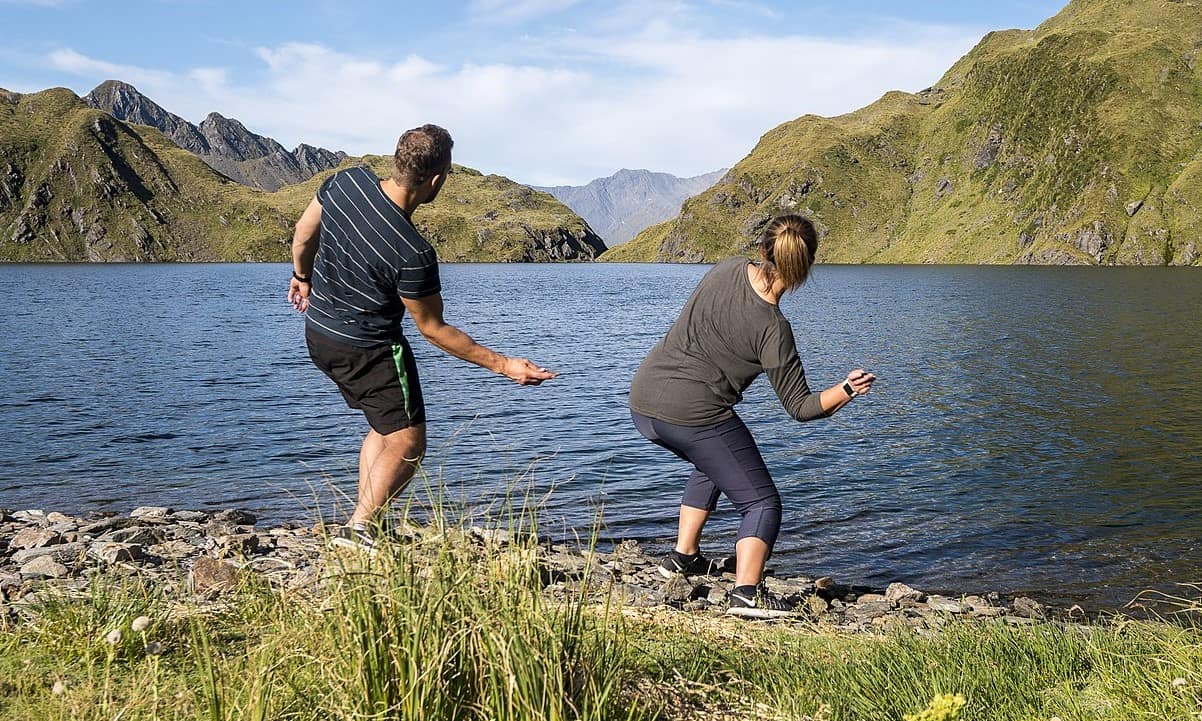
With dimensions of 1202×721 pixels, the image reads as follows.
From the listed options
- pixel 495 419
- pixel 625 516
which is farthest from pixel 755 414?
pixel 625 516

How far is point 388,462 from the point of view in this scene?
6.40 m

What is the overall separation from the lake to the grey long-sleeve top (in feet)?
4.15

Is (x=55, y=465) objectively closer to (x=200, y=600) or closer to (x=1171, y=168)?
(x=200, y=600)

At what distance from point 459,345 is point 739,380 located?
8.01 feet

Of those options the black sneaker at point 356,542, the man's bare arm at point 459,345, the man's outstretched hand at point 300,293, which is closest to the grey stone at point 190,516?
the man's outstretched hand at point 300,293

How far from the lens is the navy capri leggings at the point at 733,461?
24.4 ft

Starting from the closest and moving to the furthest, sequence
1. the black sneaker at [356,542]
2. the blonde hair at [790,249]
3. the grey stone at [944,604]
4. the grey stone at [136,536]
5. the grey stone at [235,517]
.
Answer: the black sneaker at [356,542] → the blonde hair at [790,249] → the grey stone at [944,604] → the grey stone at [136,536] → the grey stone at [235,517]

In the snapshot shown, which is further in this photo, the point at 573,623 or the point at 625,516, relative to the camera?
the point at 625,516

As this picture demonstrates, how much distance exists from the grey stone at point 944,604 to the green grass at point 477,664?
4.29m

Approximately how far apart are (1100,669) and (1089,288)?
98361 mm

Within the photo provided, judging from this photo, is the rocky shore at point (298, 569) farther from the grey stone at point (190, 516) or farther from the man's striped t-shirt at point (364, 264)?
the man's striped t-shirt at point (364, 264)

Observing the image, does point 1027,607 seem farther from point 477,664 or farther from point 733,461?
point 477,664

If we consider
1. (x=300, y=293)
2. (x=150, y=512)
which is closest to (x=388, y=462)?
(x=300, y=293)

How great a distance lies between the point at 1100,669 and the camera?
528 cm
